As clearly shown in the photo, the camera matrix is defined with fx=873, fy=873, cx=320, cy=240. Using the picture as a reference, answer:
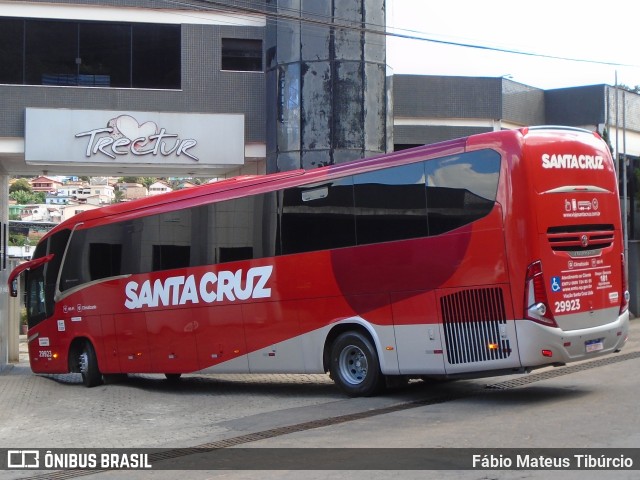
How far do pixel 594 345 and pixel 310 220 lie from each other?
4.73 metres

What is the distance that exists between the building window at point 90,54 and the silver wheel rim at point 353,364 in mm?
13960

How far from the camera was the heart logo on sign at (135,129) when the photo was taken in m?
24.9

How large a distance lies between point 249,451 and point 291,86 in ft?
52.0

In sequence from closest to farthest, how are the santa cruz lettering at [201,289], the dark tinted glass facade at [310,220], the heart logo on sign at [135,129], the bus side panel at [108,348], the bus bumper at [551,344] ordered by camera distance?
the bus bumper at [551,344], the dark tinted glass facade at [310,220], the santa cruz lettering at [201,289], the bus side panel at [108,348], the heart logo on sign at [135,129]

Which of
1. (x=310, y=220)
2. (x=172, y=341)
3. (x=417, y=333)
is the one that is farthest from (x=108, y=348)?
(x=417, y=333)

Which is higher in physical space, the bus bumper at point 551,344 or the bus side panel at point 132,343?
the bus bumper at point 551,344

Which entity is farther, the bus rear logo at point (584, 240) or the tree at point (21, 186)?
the tree at point (21, 186)

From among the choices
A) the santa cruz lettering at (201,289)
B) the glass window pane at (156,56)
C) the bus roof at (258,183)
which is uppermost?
the glass window pane at (156,56)

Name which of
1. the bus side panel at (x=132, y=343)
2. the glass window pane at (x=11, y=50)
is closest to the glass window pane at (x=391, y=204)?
the bus side panel at (x=132, y=343)

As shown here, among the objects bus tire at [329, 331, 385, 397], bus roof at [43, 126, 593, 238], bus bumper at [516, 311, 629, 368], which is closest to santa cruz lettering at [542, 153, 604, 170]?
bus roof at [43, 126, 593, 238]

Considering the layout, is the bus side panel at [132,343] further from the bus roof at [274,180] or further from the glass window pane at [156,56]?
the glass window pane at [156,56]

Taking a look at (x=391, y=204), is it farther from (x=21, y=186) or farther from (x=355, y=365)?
(x=21, y=186)

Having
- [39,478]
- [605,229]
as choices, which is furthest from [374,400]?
[39,478]

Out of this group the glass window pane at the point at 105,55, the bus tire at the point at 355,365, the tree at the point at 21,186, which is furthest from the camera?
the tree at the point at 21,186
